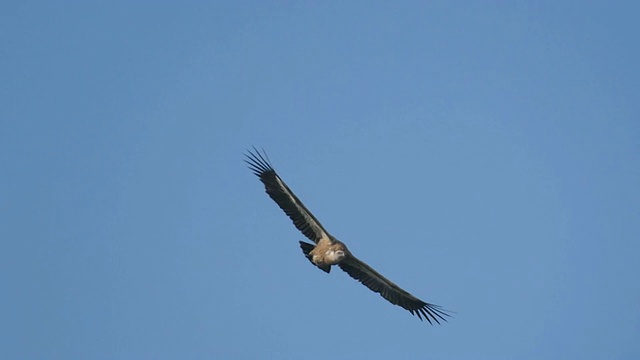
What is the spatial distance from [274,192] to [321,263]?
8.28 ft

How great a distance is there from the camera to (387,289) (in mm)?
33188

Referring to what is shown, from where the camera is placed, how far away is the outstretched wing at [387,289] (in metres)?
32.4

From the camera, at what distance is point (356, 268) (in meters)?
32.4

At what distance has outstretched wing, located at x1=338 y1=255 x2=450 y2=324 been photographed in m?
32.4

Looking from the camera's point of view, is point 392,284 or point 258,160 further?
point 392,284

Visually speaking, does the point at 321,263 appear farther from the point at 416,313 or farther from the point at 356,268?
the point at 416,313

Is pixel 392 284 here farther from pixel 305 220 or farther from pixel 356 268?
pixel 305 220

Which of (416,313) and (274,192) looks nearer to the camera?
(274,192)

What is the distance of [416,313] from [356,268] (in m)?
2.66

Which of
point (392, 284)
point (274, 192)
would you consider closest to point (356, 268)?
point (392, 284)

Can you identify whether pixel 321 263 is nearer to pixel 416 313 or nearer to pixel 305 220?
pixel 305 220

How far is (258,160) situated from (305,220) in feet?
7.55

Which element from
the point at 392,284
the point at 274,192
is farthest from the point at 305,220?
the point at 392,284

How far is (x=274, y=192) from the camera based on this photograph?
31.0 metres
